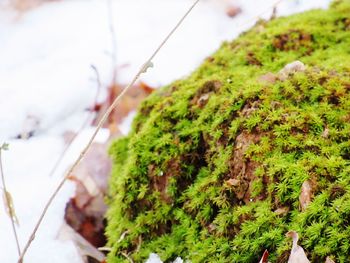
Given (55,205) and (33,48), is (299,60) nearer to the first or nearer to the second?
(55,205)

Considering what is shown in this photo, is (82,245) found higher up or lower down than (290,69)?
lower down

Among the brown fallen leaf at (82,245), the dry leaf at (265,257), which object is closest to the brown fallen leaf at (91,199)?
the brown fallen leaf at (82,245)

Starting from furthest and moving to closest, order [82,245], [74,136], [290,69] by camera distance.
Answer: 1. [74,136]
2. [82,245]
3. [290,69]

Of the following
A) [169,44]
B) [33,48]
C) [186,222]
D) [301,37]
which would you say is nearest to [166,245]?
[186,222]

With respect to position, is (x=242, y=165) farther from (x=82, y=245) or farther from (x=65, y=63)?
(x=65, y=63)

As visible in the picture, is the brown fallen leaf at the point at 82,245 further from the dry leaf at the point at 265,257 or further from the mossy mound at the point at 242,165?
the dry leaf at the point at 265,257

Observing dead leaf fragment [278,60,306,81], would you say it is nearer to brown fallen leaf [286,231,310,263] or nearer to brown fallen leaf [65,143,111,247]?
brown fallen leaf [286,231,310,263]

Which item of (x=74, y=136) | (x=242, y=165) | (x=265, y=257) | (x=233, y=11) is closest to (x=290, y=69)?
(x=242, y=165)
